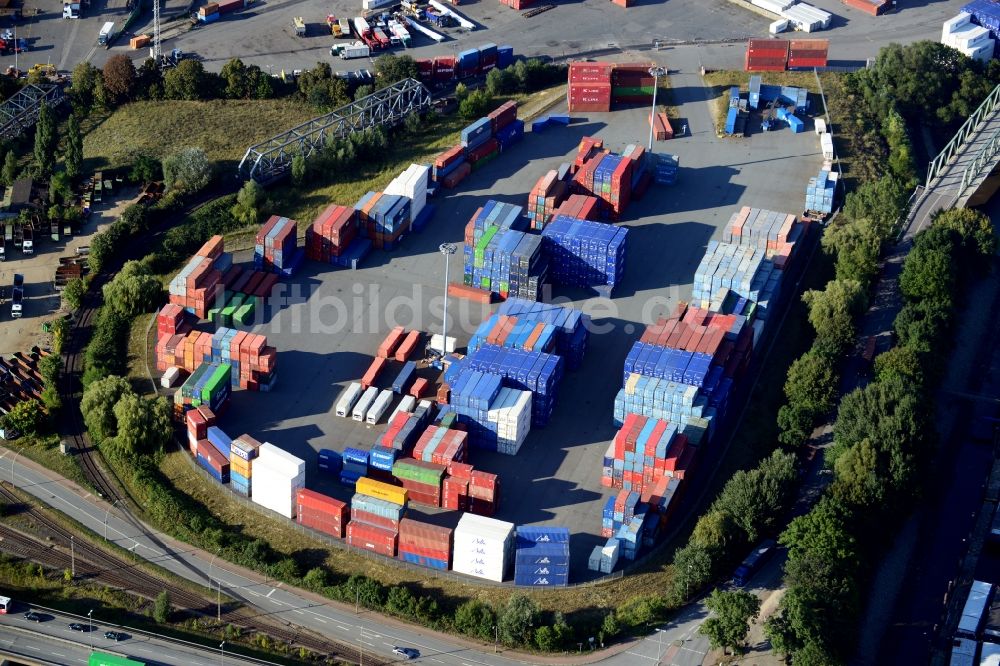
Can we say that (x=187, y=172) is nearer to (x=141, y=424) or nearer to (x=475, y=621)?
(x=141, y=424)

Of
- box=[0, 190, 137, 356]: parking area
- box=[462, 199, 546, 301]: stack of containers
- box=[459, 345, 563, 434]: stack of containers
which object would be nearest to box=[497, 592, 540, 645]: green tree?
box=[459, 345, 563, 434]: stack of containers

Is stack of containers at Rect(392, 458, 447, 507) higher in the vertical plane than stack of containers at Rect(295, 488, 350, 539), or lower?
higher

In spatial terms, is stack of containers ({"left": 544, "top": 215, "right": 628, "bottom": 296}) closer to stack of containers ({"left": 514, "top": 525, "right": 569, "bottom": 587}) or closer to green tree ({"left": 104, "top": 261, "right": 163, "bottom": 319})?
green tree ({"left": 104, "top": 261, "right": 163, "bottom": 319})

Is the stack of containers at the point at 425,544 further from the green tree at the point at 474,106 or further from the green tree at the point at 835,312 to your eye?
the green tree at the point at 474,106

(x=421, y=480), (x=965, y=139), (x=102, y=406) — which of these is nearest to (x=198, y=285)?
(x=102, y=406)

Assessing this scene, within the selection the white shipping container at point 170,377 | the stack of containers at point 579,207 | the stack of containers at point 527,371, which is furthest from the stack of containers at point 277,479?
the stack of containers at point 579,207
